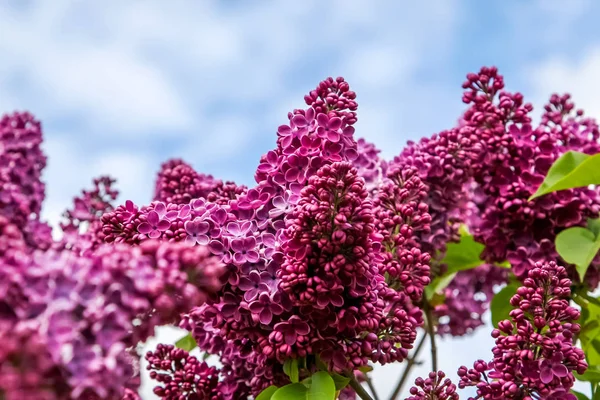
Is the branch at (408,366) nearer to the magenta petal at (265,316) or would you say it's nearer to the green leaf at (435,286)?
the green leaf at (435,286)

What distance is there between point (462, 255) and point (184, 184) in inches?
35.5

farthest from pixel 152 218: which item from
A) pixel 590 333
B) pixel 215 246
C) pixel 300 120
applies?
pixel 590 333

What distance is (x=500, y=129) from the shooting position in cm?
198

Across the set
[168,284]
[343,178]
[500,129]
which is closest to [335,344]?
[343,178]

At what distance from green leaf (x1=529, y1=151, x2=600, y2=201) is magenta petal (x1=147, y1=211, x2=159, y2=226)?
2.97ft

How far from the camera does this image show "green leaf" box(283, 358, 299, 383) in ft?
4.61

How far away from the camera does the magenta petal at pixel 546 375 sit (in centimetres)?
137

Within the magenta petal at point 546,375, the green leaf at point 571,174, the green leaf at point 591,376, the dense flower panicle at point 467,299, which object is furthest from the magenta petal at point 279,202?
the dense flower panicle at point 467,299

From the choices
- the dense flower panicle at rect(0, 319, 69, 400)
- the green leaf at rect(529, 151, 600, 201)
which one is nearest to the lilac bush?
the dense flower panicle at rect(0, 319, 69, 400)

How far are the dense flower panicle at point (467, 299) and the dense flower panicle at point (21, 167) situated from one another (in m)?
1.43

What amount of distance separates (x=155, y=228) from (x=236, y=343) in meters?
0.32

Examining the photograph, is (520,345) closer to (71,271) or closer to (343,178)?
(343,178)

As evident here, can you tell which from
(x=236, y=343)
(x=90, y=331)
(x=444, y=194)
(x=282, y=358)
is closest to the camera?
(x=90, y=331)

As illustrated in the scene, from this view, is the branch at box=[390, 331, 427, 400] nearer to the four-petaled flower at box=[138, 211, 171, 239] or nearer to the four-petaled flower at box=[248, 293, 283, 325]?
the four-petaled flower at box=[248, 293, 283, 325]
